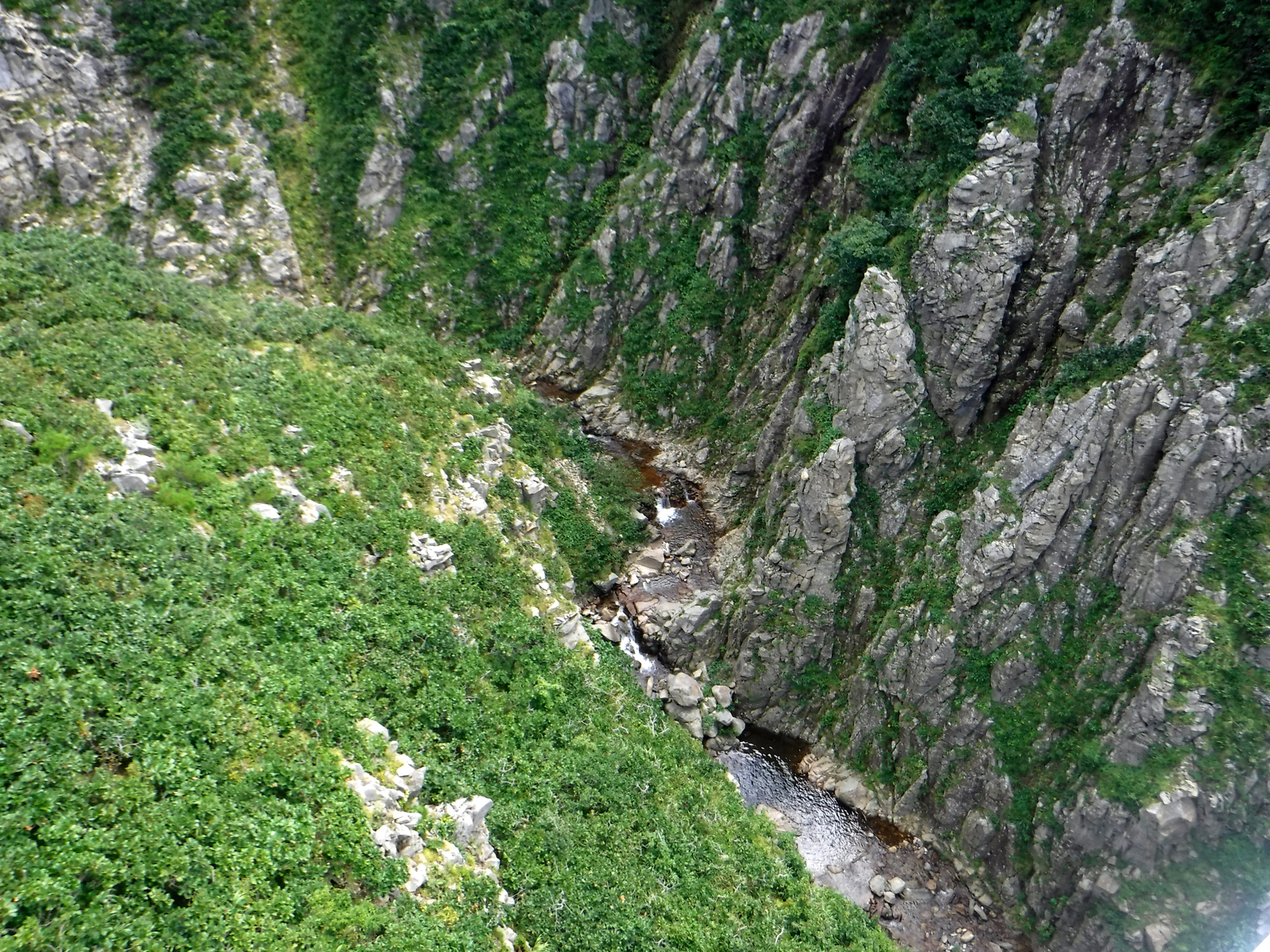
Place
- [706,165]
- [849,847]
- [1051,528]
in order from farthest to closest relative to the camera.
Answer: [706,165], [849,847], [1051,528]

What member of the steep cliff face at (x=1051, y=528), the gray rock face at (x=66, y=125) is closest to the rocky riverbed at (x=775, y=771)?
the steep cliff face at (x=1051, y=528)

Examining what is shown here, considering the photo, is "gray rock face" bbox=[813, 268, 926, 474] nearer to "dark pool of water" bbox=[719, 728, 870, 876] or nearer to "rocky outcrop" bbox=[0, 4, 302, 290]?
"dark pool of water" bbox=[719, 728, 870, 876]

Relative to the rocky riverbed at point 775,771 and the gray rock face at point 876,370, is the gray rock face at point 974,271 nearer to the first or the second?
the gray rock face at point 876,370

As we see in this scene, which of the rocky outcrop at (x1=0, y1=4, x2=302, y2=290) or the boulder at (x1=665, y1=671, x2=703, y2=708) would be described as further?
the rocky outcrop at (x1=0, y1=4, x2=302, y2=290)

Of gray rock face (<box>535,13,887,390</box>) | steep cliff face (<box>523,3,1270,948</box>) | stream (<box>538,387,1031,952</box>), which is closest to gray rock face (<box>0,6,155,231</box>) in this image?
gray rock face (<box>535,13,887,390</box>)

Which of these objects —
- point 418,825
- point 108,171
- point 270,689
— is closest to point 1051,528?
point 418,825

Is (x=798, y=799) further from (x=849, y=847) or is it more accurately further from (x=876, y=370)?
(x=876, y=370)
